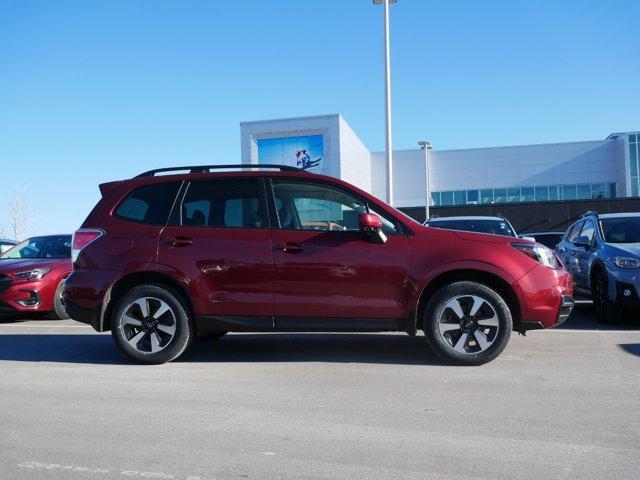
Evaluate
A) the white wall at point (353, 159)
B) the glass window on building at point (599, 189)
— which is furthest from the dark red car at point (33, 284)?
the glass window on building at point (599, 189)

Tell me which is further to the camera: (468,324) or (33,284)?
(33,284)

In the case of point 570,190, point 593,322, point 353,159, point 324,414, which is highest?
point 353,159

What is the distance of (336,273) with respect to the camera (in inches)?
242

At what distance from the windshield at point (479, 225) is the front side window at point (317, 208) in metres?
4.32

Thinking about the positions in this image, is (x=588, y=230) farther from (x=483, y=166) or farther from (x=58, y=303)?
(x=483, y=166)

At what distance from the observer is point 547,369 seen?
240 inches

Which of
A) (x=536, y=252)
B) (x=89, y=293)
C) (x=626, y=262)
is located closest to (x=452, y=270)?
Result: (x=536, y=252)

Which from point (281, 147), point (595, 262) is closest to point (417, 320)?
point (595, 262)

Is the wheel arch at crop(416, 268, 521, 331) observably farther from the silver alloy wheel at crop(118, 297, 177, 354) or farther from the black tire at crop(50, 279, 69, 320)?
the black tire at crop(50, 279, 69, 320)

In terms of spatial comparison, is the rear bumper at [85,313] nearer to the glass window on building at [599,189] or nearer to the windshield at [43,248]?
the windshield at [43,248]

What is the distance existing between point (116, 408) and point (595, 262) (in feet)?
23.1

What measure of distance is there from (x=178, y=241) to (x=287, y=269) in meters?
1.16

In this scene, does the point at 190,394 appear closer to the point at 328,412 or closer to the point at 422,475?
the point at 328,412

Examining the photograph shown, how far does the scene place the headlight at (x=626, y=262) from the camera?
26.5 ft
